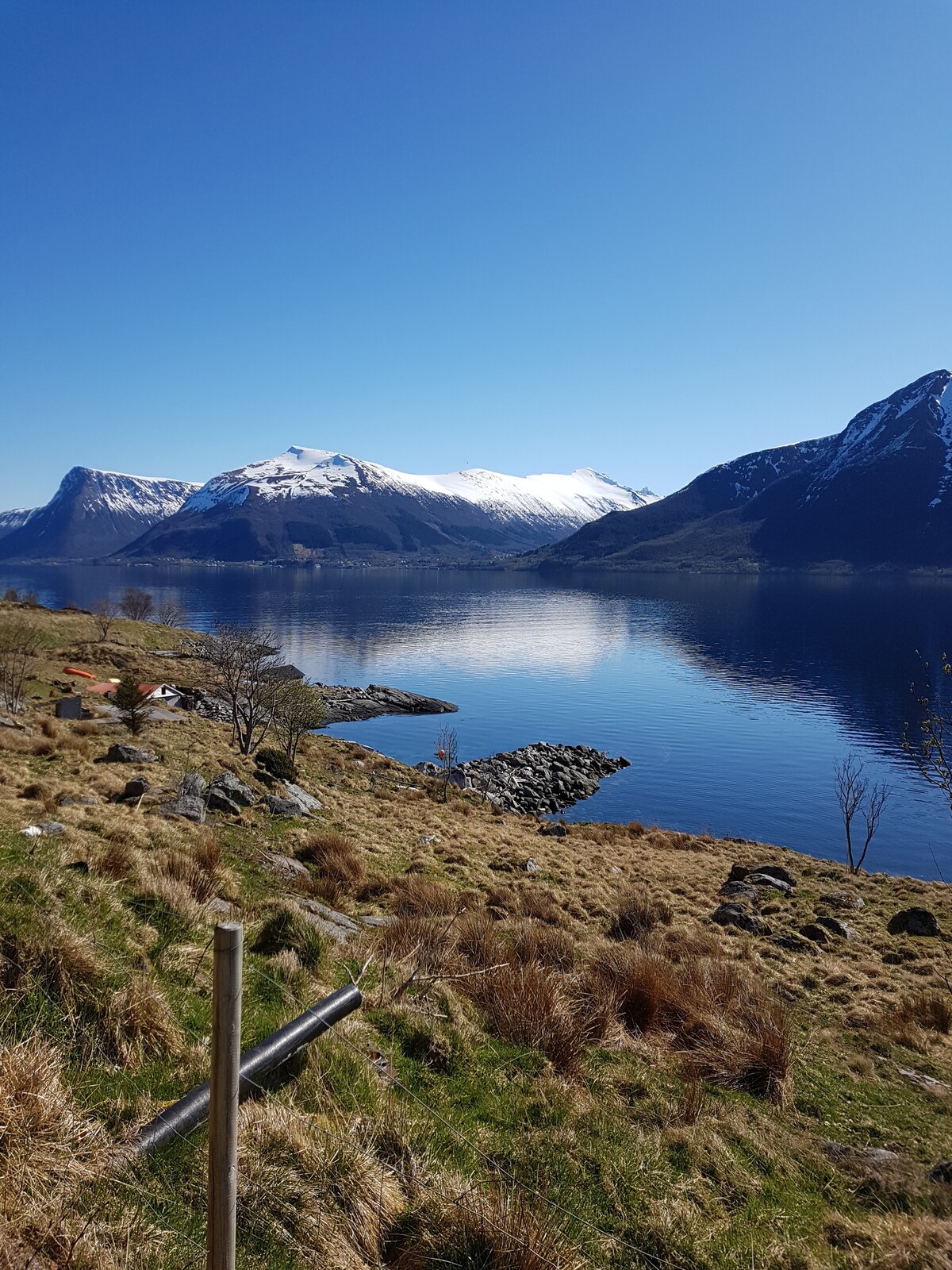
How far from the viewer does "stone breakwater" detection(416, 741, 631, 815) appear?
45594 millimetres

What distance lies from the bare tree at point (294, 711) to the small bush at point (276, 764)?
5090 mm

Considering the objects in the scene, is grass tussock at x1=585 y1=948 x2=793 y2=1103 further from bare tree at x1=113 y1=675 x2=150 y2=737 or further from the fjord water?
the fjord water

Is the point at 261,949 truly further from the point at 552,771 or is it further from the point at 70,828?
the point at 552,771

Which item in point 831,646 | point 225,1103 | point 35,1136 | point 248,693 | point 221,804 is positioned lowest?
point 831,646

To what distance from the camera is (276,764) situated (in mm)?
28812

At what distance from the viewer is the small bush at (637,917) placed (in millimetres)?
17031

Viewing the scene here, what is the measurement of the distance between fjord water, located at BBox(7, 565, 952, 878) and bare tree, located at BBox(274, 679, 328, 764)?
52.2 feet

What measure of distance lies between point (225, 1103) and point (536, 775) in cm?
4849

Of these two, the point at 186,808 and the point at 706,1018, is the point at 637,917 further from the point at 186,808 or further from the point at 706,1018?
the point at 186,808

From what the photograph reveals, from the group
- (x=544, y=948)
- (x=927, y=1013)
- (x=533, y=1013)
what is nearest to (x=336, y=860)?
(x=544, y=948)

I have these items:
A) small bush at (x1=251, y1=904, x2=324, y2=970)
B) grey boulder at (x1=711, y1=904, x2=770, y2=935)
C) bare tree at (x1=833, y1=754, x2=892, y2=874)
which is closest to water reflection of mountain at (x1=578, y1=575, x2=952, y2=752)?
bare tree at (x1=833, y1=754, x2=892, y2=874)

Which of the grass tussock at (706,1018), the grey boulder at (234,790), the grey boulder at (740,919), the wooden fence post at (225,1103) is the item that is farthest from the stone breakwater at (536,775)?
the wooden fence post at (225,1103)

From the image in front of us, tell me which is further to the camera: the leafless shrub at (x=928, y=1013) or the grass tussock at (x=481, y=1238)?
the leafless shrub at (x=928, y=1013)

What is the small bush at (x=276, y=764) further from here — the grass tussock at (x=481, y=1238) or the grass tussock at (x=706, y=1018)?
the grass tussock at (x=481, y=1238)
